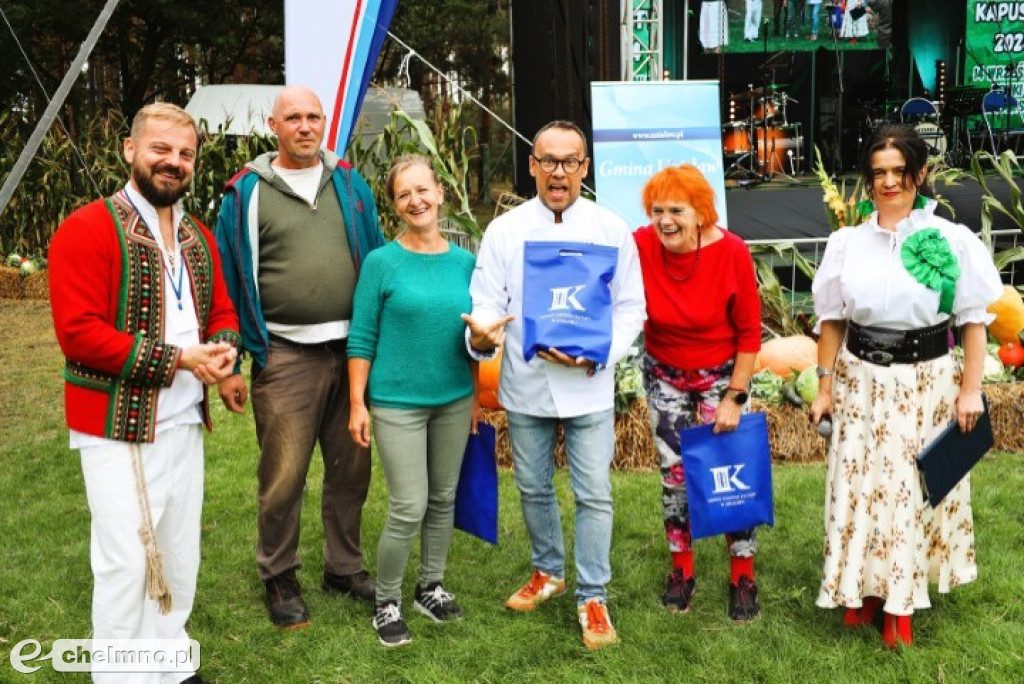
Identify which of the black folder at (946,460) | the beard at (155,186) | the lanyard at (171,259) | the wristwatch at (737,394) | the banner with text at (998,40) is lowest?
the black folder at (946,460)

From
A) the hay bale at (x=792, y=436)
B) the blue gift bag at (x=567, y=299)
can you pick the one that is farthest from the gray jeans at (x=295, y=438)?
the hay bale at (x=792, y=436)

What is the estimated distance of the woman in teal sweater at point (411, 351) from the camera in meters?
3.03

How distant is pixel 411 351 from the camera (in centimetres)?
304

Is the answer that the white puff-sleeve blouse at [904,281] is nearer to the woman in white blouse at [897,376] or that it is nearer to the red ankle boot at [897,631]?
the woman in white blouse at [897,376]

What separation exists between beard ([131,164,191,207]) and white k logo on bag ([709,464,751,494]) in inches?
69.7

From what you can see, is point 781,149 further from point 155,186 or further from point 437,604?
point 155,186

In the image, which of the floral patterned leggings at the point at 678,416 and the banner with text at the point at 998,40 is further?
the banner with text at the point at 998,40

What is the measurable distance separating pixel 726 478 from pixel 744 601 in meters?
0.45

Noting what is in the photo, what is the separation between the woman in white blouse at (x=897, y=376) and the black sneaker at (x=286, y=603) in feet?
5.50

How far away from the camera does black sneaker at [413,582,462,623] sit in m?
3.37

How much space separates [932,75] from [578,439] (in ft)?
48.9

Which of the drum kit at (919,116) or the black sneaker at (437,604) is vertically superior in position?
the drum kit at (919,116)

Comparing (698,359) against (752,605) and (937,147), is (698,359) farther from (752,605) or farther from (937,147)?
(937,147)

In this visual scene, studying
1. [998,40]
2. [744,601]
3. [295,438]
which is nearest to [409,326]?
[295,438]
